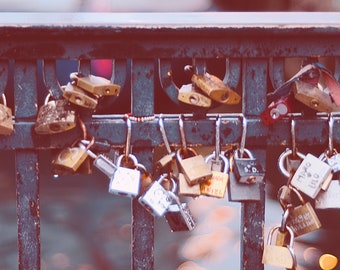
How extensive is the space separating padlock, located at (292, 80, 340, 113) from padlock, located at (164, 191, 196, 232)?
0.39 metres

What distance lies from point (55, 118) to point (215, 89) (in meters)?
0.39

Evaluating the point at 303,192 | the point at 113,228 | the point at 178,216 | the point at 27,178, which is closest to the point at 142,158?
the point at 178,216

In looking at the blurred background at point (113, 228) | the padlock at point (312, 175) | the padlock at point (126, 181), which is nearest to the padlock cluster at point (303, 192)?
the padlock at point (312, 175)

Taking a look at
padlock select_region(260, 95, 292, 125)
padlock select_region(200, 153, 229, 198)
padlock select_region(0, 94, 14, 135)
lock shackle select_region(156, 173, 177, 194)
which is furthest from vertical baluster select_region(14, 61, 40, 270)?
padlock select_region(260, 95, 292, 125)

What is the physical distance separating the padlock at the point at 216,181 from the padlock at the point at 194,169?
0.06ft

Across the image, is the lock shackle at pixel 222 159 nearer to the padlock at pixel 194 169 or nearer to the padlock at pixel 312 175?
the padlock at pixel 194 169

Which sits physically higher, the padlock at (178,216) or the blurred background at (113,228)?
the padlock at (178,216)

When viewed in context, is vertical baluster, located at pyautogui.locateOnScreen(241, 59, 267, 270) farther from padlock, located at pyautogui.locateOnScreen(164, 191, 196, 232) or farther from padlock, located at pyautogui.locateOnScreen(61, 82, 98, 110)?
padlock, located at pyautogui.locateOnScreen(61, 82, 98, 110)

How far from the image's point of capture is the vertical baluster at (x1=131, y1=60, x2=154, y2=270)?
165cm

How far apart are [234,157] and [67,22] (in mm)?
526

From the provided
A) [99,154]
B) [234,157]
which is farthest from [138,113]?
[234,157]

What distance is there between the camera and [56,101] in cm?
165

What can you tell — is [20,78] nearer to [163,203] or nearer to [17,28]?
[17,28]

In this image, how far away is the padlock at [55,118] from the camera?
1596mm
